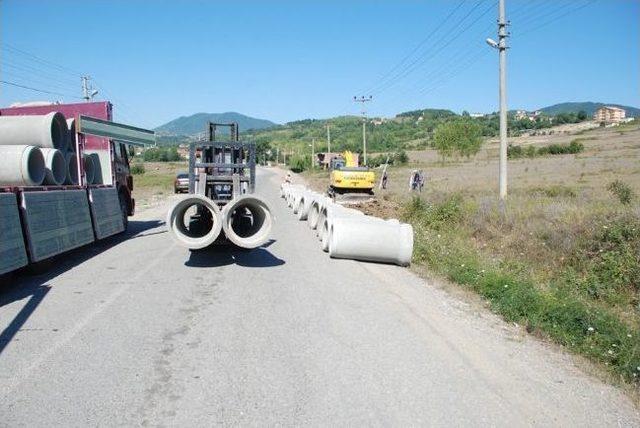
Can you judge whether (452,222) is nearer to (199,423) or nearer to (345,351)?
(345,351)

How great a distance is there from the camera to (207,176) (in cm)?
1127

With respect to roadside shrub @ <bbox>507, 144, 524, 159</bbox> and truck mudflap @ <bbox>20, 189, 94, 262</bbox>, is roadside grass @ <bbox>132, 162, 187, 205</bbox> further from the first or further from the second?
roadside shrub @ <bbox>507, 144, 524, 159</bbox>

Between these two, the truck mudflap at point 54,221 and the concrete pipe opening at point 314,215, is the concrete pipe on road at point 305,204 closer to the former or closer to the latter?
the concrete pipe opening at point 314,215

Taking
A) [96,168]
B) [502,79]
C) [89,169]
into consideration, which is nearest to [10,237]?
[89,169]

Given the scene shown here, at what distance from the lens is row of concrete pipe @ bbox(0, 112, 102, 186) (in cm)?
989

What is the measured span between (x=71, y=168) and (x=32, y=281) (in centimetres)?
398

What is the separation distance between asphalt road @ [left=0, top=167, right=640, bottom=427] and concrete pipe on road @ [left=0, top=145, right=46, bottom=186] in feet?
6.54

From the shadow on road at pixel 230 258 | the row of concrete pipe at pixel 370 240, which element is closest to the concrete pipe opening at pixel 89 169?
the shadow on road at pixel 230 258

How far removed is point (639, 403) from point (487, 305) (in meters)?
3.16

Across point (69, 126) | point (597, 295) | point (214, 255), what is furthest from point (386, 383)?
point (69, 126)

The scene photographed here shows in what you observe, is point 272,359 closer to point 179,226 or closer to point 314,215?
point 179,226

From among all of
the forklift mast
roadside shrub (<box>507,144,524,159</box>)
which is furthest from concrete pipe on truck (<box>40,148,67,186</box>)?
roadside shrub (<box>507,144,524,159</box>)

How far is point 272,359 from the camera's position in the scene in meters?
5.32

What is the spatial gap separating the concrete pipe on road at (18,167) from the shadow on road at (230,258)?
330 cm
